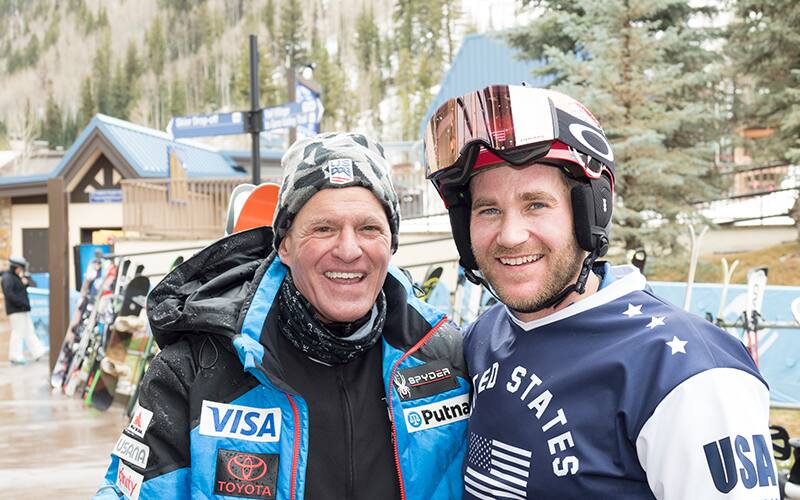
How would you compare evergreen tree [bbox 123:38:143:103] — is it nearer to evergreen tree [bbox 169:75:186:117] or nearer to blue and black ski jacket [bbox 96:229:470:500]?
evergreen tree [bbox 169:75:186:117]

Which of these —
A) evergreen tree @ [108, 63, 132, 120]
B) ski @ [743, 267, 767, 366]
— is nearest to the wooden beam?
ski @ [743, 267, 767, 366]

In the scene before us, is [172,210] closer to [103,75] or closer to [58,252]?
[58,252]

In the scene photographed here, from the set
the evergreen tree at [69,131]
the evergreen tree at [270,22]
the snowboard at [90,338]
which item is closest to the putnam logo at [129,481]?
the snowboard at [90,338]

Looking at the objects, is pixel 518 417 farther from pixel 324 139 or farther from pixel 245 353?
pixel 324 139

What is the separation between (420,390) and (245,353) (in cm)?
54

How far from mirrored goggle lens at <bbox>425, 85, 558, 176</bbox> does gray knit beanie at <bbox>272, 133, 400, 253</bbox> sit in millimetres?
180

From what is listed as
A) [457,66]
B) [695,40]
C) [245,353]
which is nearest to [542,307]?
[245,353]

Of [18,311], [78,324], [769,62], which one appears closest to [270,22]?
[18,311]

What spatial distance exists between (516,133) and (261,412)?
1.02 m

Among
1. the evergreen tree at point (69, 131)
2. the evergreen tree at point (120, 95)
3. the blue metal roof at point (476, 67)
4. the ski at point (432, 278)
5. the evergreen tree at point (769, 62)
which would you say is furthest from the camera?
the evergreen tree at point (120, 95)

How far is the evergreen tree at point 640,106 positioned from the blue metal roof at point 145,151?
44.8 feet

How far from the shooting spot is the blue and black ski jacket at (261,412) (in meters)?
2.00

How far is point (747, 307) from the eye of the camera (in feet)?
18.1

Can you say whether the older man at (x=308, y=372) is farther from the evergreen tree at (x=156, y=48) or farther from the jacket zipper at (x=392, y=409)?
the evergreen tree at (x=156, y=48)
